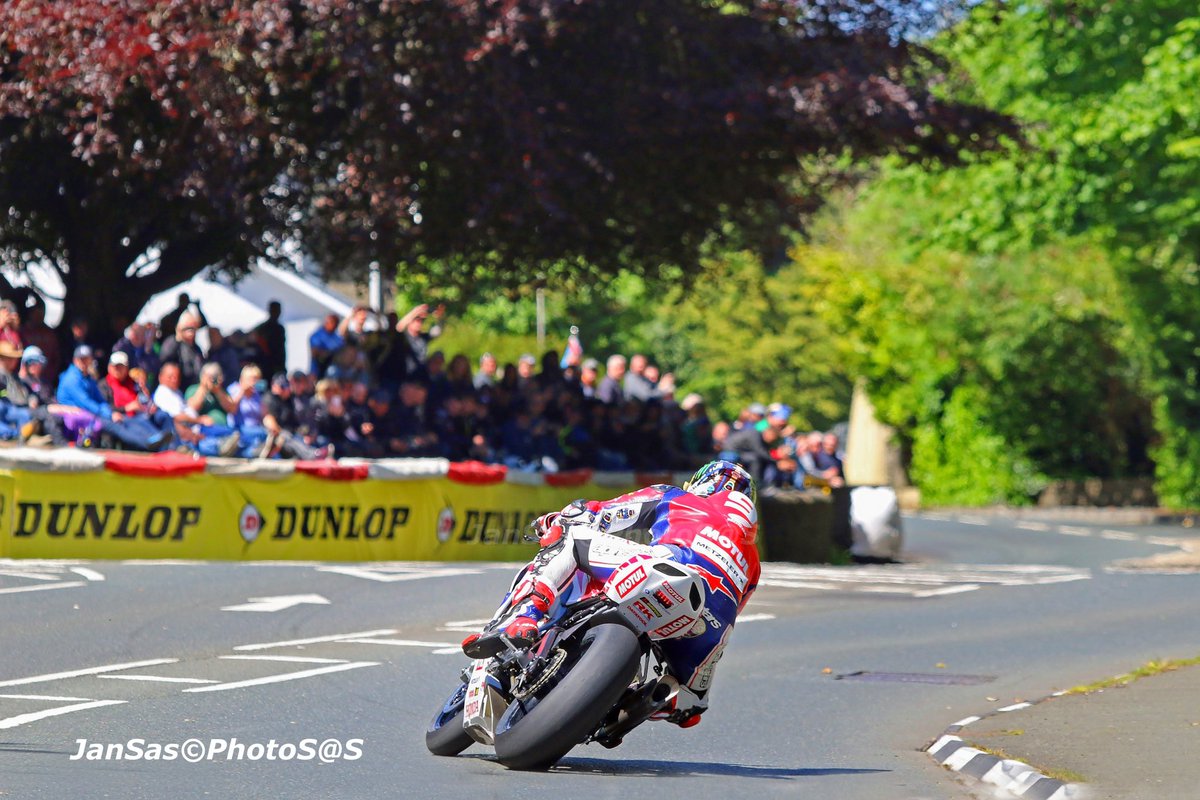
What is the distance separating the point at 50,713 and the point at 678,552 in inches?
138

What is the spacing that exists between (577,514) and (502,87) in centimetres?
1428

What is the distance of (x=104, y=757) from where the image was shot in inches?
353

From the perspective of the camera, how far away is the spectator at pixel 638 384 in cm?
2695

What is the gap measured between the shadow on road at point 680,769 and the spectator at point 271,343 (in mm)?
13799

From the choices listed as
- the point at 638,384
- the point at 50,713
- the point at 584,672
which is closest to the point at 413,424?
the point at 638,384

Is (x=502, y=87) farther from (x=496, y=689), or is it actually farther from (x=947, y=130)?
(x=496, y=689)

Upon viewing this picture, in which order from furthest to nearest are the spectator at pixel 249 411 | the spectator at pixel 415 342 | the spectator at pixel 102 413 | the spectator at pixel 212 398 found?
the spectator at pixel 415 342 → the spectator at pixel 249 411 → the spectator at pixel 212 398 → the spectator at pixel 102 413

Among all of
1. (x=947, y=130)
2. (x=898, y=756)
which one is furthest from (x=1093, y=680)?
(x=947, y=130)

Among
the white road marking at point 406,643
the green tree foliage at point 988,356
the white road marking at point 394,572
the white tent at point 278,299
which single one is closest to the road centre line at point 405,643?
the white road marking at point 406,643

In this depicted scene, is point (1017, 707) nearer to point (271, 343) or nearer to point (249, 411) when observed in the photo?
point (249, 411)

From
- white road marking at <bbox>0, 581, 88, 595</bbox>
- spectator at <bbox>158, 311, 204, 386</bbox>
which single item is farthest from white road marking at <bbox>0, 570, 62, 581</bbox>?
spectator at <bbox>158, 311, 204, 386</bbox>

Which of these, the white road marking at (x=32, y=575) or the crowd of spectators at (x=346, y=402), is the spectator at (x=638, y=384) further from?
the white road marking at (x=32, y=575)

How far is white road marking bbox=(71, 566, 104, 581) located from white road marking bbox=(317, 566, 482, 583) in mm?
2189

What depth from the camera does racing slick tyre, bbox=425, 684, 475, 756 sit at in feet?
29.9
